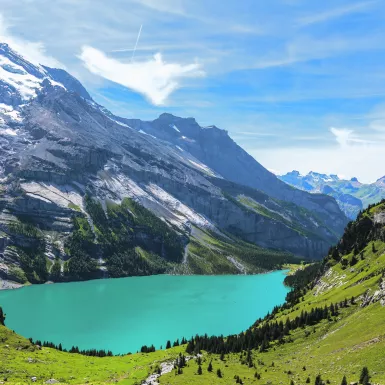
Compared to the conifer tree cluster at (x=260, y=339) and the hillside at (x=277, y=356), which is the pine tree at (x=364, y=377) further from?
the conifer tree cluster at (x=260, y=339)

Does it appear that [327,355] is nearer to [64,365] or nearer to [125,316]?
[64,365]

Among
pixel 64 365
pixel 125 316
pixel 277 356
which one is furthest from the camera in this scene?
pixel 125 316

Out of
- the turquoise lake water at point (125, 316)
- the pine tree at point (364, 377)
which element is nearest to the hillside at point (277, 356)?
the pine tree at point (364, 377)

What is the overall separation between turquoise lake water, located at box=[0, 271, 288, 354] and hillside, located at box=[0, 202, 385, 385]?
4171 centimetres

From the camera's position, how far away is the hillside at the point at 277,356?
49344 mm

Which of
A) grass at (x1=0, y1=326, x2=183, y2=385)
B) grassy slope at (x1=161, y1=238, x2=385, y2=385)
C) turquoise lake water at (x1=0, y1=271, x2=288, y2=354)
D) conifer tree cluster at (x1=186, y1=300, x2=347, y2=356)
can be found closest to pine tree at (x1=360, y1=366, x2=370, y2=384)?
grassy slope at (x1=161, y1=238, x2=385, y2=385)

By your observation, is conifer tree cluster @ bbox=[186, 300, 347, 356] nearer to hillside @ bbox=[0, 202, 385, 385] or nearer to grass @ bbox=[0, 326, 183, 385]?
hillside @ bbox=[0, 202, 385, 385]

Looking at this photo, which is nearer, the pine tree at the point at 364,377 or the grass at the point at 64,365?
the pine tree at the point at 364,377

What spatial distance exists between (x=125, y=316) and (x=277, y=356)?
9816cm

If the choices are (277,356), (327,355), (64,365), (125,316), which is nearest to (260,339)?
(277,356)

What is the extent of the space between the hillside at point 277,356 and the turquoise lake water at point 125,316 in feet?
137

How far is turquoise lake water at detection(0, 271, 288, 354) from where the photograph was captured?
125 meters

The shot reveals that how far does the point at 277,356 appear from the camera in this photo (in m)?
68.2

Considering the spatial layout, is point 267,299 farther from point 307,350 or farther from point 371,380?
point 371,380
